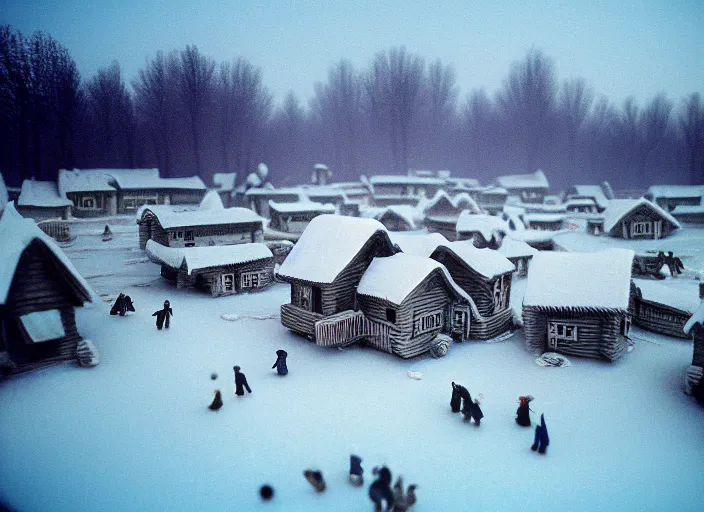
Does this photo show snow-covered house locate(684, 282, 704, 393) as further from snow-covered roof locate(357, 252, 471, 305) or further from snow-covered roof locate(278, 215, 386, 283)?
snow-covered roof locate(278, 215, 386, 283)

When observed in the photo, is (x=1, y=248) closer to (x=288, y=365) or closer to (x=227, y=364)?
(x=227, y=364)

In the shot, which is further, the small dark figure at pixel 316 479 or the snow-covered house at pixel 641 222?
the snow-covered house at pixel 641 222

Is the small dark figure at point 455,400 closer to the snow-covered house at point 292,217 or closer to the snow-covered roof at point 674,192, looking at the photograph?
the snow-covered house at point 292,217

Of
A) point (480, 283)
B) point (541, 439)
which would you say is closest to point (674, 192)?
point (480, 283)

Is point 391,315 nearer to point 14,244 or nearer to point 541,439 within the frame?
point 541,439

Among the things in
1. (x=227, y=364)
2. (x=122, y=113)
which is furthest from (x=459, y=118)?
(x=227, y=364)

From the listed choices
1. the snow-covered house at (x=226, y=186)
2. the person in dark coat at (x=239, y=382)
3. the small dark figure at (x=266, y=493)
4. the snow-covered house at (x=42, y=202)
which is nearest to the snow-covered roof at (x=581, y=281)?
the person in dark coat at (x=239, y=382)
